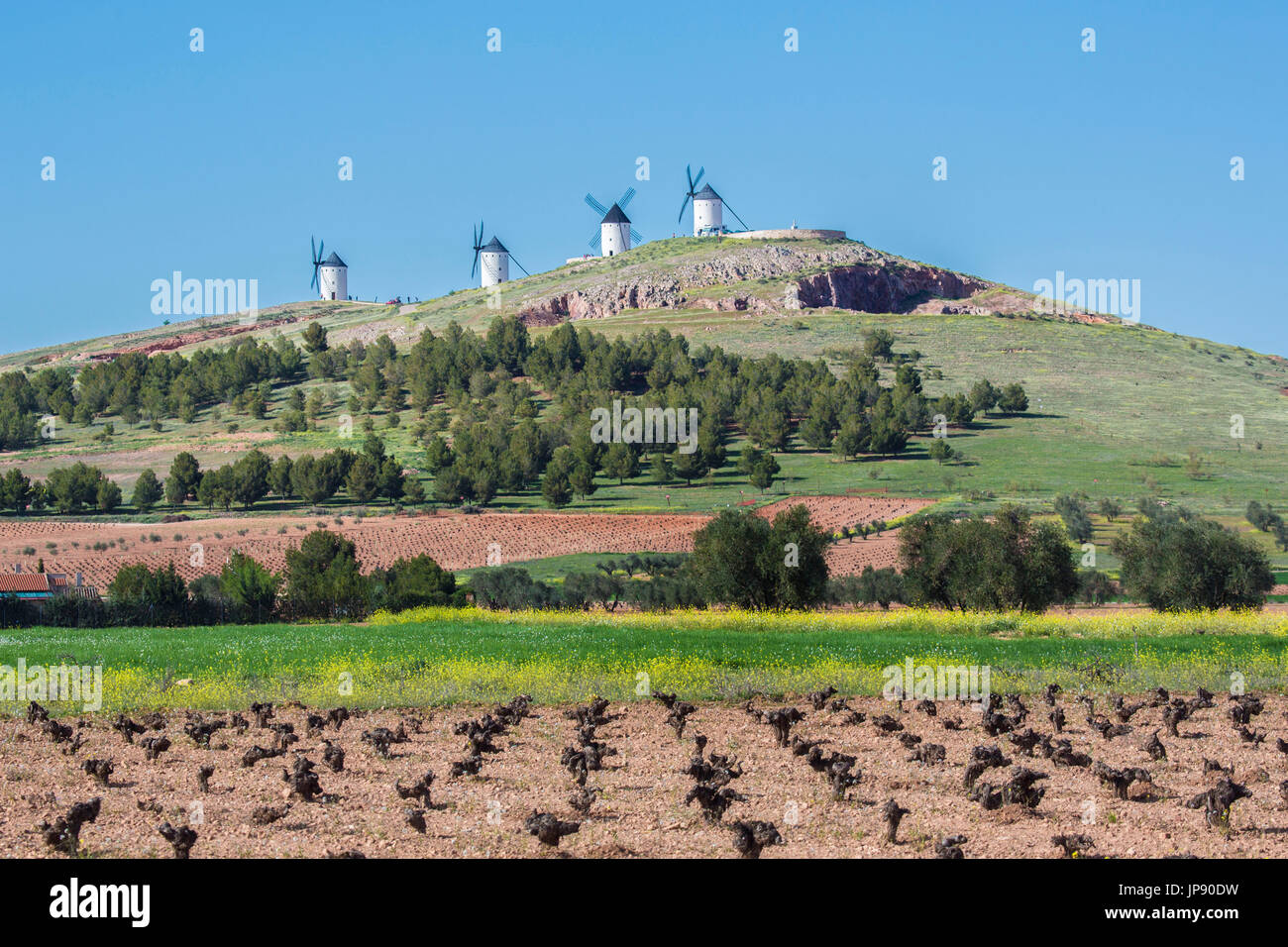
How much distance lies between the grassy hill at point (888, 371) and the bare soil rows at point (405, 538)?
5810 mm

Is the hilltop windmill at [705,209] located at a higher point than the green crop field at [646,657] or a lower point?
higher

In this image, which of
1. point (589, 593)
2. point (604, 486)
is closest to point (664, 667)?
point (589, 593)

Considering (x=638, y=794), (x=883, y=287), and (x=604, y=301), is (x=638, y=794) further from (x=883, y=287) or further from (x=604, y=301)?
(x=883, y=287)

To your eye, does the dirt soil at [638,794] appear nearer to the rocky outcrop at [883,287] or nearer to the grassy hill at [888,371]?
the grassy hill at [888,371]

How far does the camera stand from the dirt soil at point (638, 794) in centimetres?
1281

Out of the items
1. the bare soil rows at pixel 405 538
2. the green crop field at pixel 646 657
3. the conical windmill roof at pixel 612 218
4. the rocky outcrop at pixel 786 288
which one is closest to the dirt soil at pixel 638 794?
the green crop field at pixel 646 657

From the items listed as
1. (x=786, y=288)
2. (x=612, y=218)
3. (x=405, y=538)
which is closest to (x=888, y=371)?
(x=786, y=288)

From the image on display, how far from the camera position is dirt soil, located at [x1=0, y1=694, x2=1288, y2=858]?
12812 millimetres

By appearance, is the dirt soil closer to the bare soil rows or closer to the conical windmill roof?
the bare soil rows

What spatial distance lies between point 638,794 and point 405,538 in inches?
2291

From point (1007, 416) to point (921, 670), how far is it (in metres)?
82.3

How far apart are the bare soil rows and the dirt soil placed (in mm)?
41600

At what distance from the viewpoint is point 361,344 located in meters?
142

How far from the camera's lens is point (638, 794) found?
15.5 meters
